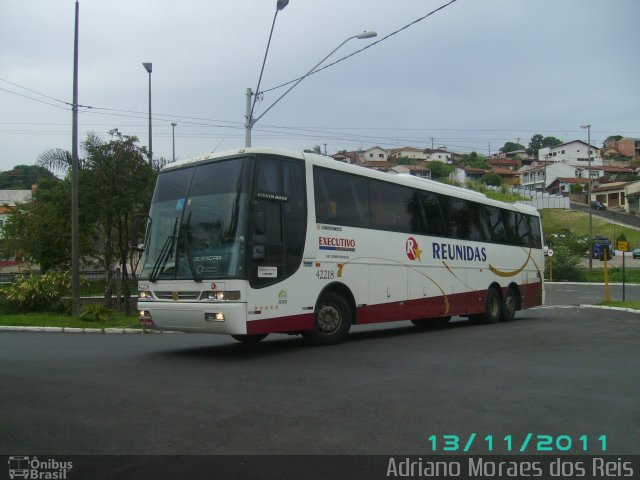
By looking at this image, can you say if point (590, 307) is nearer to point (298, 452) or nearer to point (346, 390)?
point (346, 390)

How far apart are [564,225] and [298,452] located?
75.7 metres

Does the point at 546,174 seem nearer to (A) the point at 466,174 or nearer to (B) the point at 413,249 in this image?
(A) the point at 466,174

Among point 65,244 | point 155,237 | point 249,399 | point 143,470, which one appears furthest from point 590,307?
point 65,244

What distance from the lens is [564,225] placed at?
7412 centimetres

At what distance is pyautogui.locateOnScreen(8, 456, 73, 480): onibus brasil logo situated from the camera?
14.3 feet

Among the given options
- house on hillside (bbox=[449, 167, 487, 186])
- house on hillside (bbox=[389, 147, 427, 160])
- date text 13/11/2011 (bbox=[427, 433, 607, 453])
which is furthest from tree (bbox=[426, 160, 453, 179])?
date text 13/11/2011 (bbox=[427, 433, 607, 453])

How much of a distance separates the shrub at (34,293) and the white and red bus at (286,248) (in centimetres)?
1377

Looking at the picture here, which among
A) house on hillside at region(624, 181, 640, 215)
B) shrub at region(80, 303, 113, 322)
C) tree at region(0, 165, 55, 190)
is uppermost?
tree at region(0, 165, 55, 190)

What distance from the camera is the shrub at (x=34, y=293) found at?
22.0 meters

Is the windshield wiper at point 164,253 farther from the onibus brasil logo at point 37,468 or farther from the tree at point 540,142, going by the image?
the tree at point 540,142

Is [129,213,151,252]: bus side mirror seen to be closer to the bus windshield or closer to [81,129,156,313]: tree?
the bus windshield

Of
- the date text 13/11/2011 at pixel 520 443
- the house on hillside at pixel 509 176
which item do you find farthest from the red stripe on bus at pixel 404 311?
the house on hillside at pixel 509 176

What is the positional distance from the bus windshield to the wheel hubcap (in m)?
2.28

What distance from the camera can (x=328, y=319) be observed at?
11.2 metres
